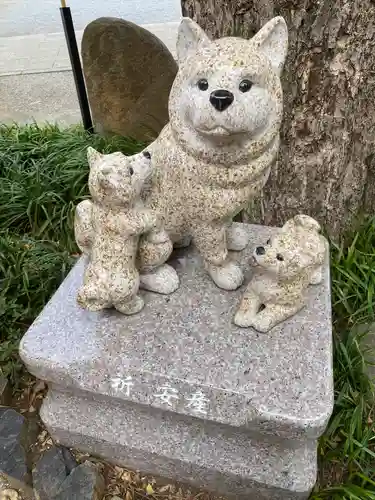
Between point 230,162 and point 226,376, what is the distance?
1.73 ft

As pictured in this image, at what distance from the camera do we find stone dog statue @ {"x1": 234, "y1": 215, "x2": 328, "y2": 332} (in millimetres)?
1284

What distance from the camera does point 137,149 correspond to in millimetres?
2684

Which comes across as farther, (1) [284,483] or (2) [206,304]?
(2) [206,304]

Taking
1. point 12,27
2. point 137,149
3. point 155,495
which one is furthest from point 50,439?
point 12,27

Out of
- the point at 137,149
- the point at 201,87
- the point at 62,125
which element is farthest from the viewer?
the point at 62,125

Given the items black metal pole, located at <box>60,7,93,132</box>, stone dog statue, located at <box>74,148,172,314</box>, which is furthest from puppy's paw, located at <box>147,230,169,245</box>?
black metal pole, located at <box>60,7,93,132</box>

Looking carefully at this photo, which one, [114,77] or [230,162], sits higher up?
[230,162]

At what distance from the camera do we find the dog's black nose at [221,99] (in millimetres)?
1066

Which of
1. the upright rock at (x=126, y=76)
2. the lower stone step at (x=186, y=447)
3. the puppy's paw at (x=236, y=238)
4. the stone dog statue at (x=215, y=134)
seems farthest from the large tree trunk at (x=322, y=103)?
the lower stone step at (x=186, y=447)

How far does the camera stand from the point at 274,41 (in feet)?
3.85

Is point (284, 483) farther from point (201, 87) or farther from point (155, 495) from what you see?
point (201, 87)

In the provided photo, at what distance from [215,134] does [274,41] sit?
0.88 ft

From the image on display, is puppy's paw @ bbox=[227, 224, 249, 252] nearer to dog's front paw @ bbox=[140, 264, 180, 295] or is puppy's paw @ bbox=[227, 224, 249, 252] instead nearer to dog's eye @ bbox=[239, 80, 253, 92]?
dog's front paw @ bbox=[140, 264, 180, 295]

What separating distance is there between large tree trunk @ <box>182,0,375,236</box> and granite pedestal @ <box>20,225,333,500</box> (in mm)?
592
